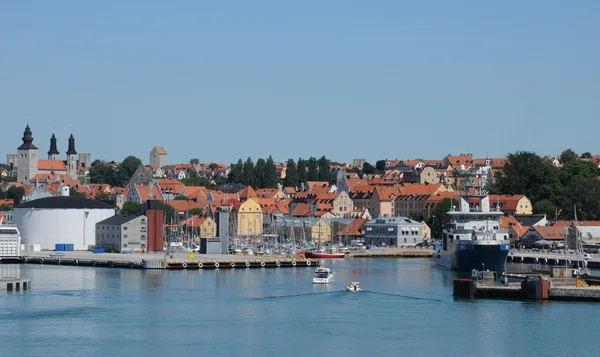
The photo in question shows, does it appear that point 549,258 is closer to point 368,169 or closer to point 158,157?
point 368,169

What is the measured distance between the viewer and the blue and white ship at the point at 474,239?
62.4m

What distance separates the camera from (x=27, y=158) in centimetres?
14562

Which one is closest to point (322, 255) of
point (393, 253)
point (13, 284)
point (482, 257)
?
point (393, 253)

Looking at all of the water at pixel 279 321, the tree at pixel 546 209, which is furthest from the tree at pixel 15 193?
the water at pixel 279 321

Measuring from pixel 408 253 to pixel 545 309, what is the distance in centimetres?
3984

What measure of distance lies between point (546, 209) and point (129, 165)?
7739 cm

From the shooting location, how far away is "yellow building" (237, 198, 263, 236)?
4122 inches

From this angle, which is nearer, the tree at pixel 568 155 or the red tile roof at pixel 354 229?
the red tile roof at pixel 354 229

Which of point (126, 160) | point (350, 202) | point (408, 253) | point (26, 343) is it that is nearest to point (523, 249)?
point (408, 253)

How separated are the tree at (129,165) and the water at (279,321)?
103280 mm

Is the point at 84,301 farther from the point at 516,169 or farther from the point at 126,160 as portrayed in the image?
the point at 126,160

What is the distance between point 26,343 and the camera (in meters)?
37.8

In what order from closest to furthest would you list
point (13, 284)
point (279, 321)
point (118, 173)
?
point (279, 321) → point (13, 284) → point (118, 173)

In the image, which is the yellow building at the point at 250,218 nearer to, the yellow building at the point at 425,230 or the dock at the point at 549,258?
the yellow building at the point at 425,230
